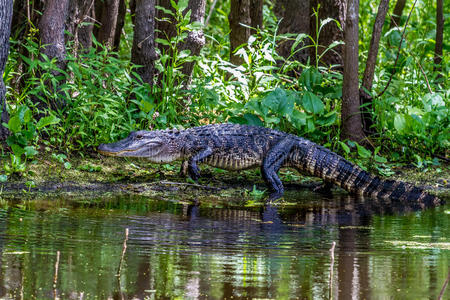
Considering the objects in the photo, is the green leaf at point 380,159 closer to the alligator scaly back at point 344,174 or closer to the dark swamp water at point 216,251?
the alligator scaly back at point 344,174

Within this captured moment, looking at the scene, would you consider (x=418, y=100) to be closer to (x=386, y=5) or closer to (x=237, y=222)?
(x=386, y=5)

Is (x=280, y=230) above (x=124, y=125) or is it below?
below

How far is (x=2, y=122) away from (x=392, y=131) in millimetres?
4976

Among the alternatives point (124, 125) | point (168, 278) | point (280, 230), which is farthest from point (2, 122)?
point (168, 278)

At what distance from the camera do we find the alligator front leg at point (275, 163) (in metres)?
7.68

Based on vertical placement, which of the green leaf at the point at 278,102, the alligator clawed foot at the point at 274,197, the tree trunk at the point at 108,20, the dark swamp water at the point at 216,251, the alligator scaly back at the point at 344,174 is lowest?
the dark swamp water at the point at 216,251

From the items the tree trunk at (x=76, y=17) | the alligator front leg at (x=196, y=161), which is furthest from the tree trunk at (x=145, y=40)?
the alligator front leg at (x=196, y=161)

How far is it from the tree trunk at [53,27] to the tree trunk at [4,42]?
2.51 feet

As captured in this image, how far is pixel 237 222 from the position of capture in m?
5.68

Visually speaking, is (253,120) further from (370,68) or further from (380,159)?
(370,68)

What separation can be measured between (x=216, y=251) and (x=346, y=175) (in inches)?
146

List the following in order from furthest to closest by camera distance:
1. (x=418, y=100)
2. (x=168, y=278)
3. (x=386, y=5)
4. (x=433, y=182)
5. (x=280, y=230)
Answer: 1. (x=418, y=100)
2. (x=386, y=5)
3. (x=433, y=182)
4. (x=280, y=230)
5. (x=168, y=278)

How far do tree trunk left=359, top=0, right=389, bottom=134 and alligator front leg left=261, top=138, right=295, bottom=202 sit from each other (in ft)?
5.86

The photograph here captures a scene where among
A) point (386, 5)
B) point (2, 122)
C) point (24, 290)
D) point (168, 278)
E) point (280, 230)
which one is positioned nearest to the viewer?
point (24, 290)
